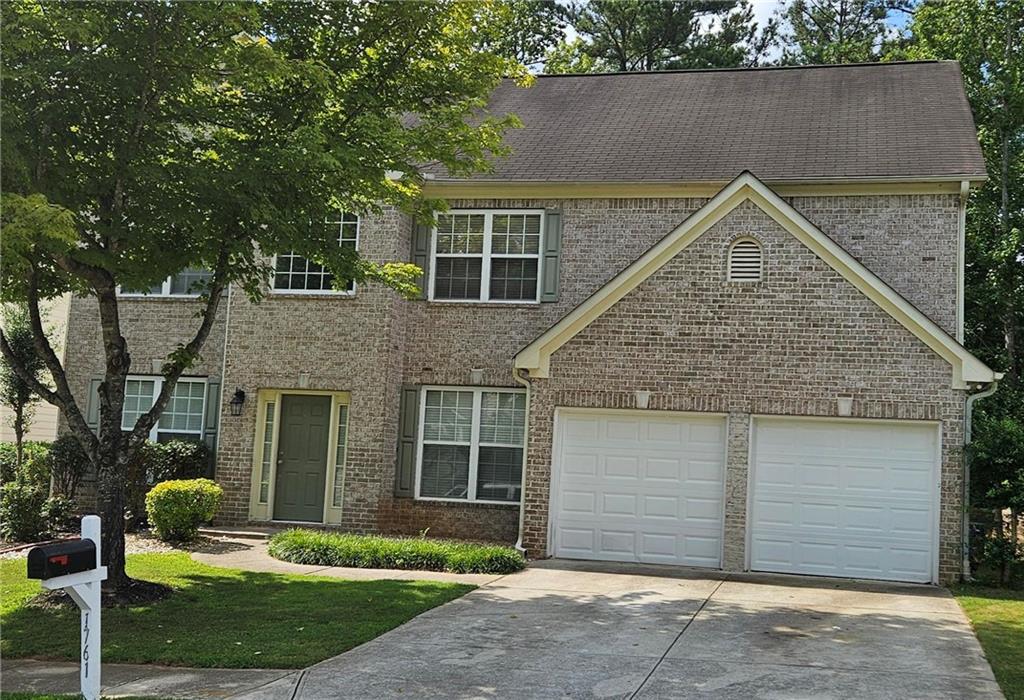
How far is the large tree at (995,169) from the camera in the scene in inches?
766

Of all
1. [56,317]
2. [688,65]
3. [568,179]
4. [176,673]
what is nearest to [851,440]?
[568,179]

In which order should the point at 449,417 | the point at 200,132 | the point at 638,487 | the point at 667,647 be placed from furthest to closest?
the point at 449,417, the point at 638,487, the point at 200,132, the point at 667,647

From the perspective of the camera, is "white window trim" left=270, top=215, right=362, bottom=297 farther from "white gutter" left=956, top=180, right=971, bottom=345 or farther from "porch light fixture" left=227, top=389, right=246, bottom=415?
"white gutter" left=956, top=180, right=971, bottom=345

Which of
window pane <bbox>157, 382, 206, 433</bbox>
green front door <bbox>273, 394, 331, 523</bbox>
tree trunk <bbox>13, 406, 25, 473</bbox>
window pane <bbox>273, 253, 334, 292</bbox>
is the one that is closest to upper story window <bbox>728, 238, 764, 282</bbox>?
window pane <bbox>273, 253, 334, 292</bbox>

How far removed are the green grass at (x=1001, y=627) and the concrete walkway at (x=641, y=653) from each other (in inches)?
5.0

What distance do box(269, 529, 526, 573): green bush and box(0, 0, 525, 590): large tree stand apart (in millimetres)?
3239

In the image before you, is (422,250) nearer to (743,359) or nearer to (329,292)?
(329,292)

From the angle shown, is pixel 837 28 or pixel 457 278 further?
pixel 837 28

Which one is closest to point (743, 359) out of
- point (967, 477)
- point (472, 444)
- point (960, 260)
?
point (967, 477)

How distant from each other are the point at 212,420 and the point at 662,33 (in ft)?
73.3

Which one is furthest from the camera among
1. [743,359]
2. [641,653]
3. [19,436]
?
[19,436]

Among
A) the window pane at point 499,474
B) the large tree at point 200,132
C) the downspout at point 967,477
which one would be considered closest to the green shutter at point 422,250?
the window pane at point 499,474

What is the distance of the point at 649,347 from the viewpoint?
1426 centimetres

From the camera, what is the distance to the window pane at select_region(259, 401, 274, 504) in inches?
675
